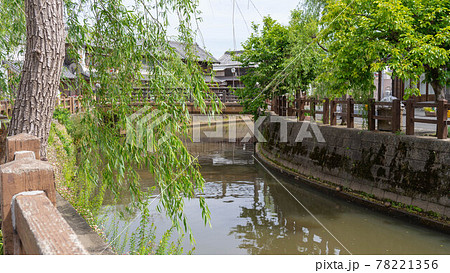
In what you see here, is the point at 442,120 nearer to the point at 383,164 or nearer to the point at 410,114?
the point at 410,114

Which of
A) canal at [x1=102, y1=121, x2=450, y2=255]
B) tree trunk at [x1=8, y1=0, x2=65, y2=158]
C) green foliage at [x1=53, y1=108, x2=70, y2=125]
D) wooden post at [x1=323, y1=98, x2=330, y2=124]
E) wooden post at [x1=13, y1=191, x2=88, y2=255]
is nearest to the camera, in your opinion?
wooden post at [x1=13, y1=191, x2=88, y2=255]

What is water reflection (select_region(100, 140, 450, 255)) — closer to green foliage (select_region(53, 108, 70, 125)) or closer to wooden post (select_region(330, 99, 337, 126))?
wooden post (select_region(330, 99, 337, 126))

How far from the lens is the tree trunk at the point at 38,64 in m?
4.13

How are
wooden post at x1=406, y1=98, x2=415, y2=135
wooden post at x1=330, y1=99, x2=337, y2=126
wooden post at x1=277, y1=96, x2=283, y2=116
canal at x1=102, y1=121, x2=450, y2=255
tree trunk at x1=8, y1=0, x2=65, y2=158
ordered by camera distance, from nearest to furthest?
tree trunk at x1=8, y1=0, x2=65, y2=158
canal at x1=102, y1=121, x2=450, y2=255
wooden post at x1=406, y1=98, x2=415, y2=135
wooden post at x1=330, y1=99, x2=337, y2=126
wooden post at x1=277, y1=96, x2=283, y2=116

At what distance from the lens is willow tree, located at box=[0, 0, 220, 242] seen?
419 cm

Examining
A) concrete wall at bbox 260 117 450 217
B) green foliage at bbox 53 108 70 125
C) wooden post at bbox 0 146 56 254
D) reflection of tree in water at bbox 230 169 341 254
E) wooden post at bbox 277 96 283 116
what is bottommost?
reflection of tree in water at bbox 230 169 341 254

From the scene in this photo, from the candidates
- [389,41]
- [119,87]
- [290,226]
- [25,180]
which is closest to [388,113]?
[389,41]

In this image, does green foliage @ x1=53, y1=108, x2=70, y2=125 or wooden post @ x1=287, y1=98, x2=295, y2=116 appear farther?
wooden post @ x1=287, y1=98, x2=295, y2=116

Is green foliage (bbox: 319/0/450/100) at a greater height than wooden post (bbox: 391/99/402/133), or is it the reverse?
green foliage (bbox: 319/0/450/100)

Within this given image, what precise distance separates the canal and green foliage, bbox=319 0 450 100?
314cm

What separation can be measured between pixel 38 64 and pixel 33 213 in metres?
2.73

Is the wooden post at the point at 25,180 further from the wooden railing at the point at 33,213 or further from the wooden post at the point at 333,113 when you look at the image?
the wooden post at the point at 333,113

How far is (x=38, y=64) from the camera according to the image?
13.7ft

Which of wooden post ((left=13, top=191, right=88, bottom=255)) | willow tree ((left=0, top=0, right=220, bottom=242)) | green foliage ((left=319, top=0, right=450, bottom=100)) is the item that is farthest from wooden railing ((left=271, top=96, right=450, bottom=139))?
wooden post ((left=13, top=191, right=88, bottom=255))
